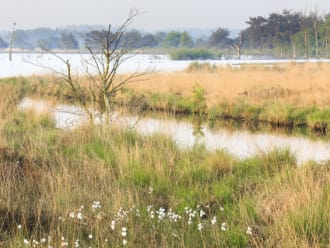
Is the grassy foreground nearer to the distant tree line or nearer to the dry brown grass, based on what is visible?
the dry brown grass

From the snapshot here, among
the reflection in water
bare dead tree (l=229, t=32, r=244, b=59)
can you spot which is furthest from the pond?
bare dead tree (l=229, t=32, r=244, b=59)

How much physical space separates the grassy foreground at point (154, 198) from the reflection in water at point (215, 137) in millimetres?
603

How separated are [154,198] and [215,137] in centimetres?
589

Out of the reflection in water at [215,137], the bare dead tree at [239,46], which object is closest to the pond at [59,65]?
the reflection in water at [215,137]

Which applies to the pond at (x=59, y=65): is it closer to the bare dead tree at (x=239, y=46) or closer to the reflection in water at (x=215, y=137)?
the reflection in water at (x=215, y=137)

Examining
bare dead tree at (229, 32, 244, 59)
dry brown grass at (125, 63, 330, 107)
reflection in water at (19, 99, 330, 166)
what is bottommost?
reflection in water at (19, 99, 330, 166)

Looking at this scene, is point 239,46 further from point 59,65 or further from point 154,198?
point 154,198

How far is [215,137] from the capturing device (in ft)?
34.8

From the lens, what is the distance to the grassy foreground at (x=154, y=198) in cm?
374

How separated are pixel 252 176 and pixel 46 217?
2.58 meters

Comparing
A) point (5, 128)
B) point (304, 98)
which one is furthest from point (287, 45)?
point (5, 128)

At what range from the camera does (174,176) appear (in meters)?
5.57

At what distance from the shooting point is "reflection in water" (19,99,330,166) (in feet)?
24.6

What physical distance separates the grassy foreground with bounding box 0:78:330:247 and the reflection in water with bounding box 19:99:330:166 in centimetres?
60
